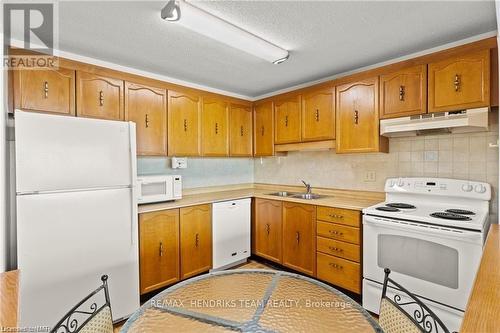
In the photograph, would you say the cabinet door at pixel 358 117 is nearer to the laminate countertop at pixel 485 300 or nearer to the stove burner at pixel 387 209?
the stove burner at pixel 387 209

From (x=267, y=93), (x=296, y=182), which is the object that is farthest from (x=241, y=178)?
(x=267, y=93)

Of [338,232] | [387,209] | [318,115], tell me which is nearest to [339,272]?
[338,232]

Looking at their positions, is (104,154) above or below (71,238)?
above

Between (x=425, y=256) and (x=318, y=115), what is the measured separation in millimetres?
1697

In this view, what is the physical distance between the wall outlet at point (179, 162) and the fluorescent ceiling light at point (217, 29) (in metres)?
1.63

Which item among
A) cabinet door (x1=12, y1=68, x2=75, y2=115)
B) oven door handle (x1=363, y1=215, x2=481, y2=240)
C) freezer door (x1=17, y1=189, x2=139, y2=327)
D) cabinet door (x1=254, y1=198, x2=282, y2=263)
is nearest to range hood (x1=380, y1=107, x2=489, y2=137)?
oven door handle (x1=363, y1=215, x2=481, y2=240)

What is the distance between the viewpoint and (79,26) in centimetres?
186

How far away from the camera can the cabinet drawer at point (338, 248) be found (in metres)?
2.38

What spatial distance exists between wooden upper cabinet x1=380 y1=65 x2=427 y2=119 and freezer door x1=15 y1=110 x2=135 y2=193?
89.8 inches

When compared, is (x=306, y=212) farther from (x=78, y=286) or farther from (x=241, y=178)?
(x=78, y=286)

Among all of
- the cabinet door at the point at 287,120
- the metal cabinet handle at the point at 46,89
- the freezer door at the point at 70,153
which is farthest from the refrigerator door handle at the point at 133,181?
the cabinet door at the point at 287,120

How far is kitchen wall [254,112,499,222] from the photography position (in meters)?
2.16

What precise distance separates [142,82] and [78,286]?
6.18 ft

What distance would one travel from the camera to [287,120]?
330 cm
